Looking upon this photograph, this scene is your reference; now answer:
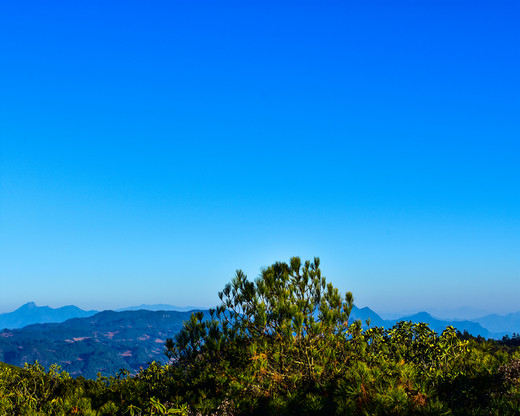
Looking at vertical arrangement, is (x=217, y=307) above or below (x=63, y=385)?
above

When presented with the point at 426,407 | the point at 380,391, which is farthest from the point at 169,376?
the point at 426,407

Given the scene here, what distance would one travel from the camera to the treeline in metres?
7.06

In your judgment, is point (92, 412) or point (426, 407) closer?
point (426, 407)

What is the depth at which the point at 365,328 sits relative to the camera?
41.8 ft

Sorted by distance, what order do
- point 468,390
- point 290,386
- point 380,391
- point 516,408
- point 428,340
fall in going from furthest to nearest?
point 428,340 < point 290,386 < point 468,390 < point 380,391 < point 516,408

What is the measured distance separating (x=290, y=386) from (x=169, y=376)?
4511 mm

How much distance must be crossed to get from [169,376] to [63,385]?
4.97 meters

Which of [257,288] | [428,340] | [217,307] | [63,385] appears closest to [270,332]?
[257,288]

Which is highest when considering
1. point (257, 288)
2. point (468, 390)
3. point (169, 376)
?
point (257, 288)

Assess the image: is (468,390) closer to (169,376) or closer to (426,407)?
(426,407)

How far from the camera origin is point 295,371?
377 inches

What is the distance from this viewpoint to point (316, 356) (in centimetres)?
932

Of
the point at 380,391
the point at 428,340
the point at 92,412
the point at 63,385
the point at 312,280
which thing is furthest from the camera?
the point at 63,385

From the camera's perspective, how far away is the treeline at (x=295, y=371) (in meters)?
7.06
